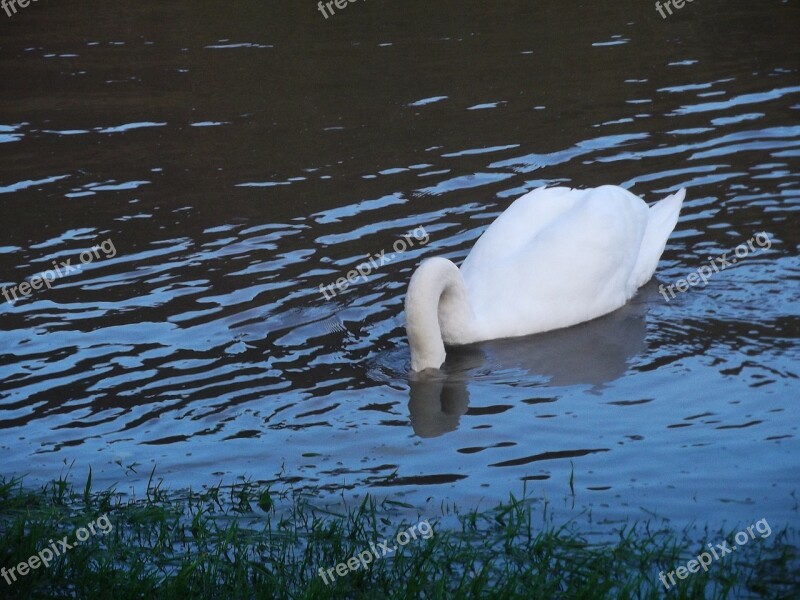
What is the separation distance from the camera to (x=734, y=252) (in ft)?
33.9

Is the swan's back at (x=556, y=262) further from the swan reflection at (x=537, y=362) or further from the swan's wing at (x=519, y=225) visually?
the swan reflection at (x=537, y=362)

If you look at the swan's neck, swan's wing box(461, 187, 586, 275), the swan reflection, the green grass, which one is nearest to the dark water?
the swan reflection

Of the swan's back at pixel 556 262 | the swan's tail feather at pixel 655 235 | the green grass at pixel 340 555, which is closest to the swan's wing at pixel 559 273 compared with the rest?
the swan's back at pixel 556 262

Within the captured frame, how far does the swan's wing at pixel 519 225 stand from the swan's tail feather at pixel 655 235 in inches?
28.1

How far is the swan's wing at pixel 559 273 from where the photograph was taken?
924 centimetres

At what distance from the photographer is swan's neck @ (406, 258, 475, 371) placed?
849cm

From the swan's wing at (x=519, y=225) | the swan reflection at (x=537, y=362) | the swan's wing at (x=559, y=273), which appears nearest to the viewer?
the swan reflection at (x=537, y=362)

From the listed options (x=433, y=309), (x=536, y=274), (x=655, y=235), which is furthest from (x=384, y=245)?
(x=433, y=309)

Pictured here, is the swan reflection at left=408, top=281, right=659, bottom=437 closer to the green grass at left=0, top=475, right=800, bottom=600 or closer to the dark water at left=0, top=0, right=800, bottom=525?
the dark water at left=0, top=0, right=800, bottom=525

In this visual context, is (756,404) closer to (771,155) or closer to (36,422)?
(36,422)

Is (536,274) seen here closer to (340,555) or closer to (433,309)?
(433,309)

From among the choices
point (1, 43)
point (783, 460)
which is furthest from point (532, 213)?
point (1, 43)

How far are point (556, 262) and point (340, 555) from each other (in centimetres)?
409

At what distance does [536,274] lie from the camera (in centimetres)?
933
